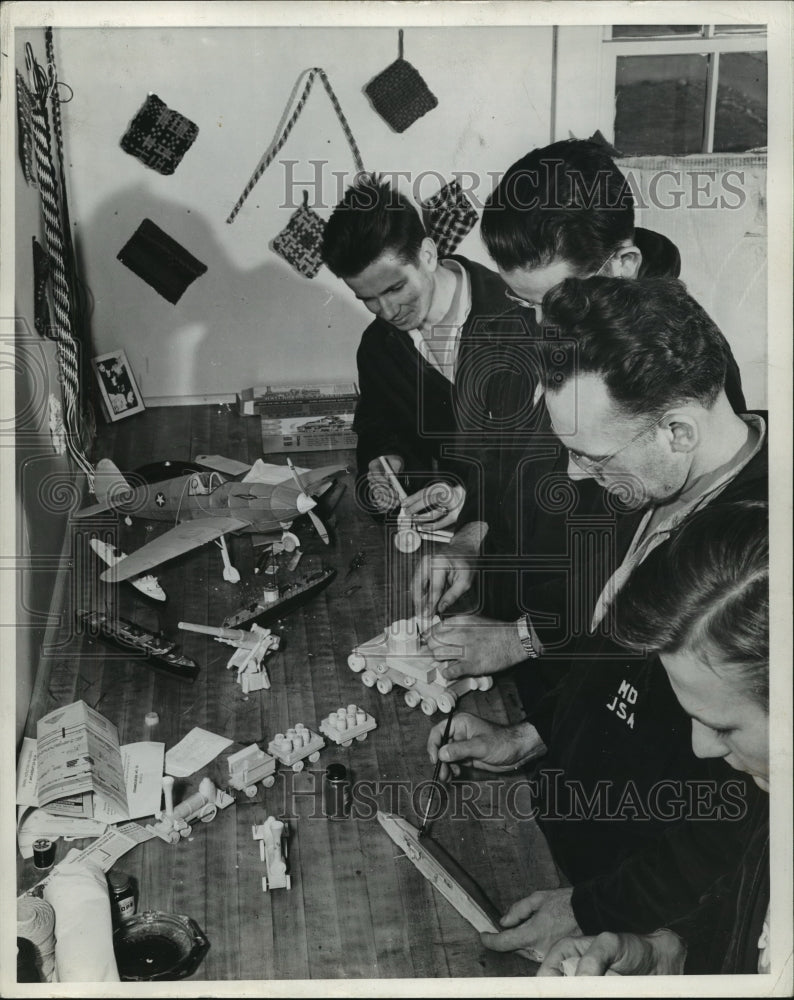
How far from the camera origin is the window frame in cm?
365

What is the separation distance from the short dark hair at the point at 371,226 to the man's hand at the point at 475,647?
153 centimetres

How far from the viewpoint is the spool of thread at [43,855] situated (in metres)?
3.80

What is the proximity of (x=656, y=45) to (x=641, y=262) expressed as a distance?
80cm

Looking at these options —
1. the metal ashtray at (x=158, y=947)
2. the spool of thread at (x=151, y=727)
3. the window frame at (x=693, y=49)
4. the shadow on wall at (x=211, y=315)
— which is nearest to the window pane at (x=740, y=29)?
the window frame at (x=693, y=49)

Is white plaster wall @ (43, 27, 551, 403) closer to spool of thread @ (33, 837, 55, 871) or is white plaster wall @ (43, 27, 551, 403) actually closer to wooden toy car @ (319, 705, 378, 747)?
wooden toy car @ (319, 705, 378, 747)

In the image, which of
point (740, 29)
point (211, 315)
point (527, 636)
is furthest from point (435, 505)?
point (740, 29)

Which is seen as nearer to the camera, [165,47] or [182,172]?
[165,47]

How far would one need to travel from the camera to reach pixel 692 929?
354 centimetres

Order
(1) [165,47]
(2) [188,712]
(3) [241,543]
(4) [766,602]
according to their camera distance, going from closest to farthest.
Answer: (4) [766,602], (1) [165,47], (2) [188,712], (3) [241,543]

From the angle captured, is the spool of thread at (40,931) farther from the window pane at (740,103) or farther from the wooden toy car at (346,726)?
the window pane at (740,103)

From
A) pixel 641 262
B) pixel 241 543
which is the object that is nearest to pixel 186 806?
pixel 241 543

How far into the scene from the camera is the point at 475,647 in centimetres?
448

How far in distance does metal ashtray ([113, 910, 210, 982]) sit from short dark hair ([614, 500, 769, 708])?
1854 millimetres

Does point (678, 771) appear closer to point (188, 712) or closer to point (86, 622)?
point (188, 712)
